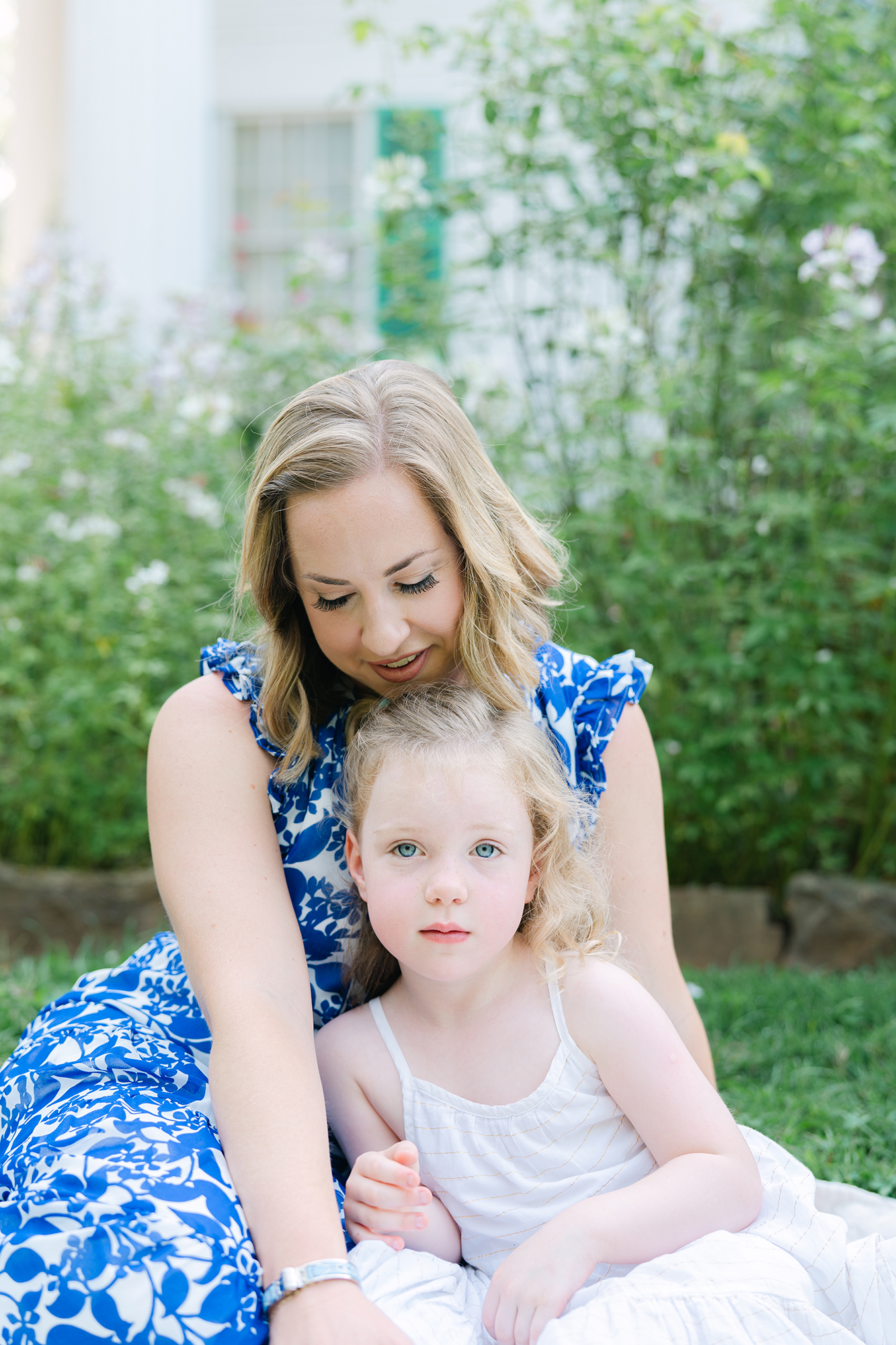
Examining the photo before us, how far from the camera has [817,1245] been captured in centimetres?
140

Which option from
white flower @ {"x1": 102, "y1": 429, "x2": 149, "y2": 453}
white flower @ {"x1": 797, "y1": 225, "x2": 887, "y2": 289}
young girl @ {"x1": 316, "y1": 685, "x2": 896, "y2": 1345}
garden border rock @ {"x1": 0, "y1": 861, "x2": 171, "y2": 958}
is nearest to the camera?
young girl @ {"x1": 316, "y1": 685, "x2": 896, "y2": 1345}

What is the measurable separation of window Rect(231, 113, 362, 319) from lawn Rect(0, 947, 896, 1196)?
4395 mm

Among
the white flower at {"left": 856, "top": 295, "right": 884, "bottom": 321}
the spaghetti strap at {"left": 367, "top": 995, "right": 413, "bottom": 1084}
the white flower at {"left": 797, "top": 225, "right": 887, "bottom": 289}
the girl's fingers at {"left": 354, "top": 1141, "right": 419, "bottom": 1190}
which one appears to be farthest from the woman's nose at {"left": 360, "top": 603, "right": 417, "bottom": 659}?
the white flower at {"left": 856, "top": 295, "right": 884, "bottom": 321}

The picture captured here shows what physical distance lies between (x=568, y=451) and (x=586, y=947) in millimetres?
2504

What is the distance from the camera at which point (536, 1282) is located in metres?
1.28

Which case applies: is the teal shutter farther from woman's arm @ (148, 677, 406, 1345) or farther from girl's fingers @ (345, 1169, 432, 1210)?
girl's fingers @ (345, 1169, 432, 1210)

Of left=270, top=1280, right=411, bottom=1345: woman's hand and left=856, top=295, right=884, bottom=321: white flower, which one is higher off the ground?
left=856, top=295, right=884, bottom=321: white flower

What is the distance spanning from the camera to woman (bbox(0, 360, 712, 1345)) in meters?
1.21

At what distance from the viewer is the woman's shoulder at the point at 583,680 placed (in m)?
1.78

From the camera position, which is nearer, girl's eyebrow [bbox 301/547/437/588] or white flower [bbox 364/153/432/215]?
girl's eyebrow [bbox 301/547/437/588]

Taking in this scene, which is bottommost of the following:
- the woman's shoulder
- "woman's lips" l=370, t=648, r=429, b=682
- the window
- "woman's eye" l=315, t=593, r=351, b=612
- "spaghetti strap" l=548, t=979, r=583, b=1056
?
"spaghetti strap" l=548, t=979, r=583, b=1056

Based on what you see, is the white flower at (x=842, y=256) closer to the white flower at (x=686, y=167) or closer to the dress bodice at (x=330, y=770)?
the white flower at (x=686, y=167)

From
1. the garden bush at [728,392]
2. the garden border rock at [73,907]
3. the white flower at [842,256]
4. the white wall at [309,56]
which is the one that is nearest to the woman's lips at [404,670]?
the garden bush at [728,392]

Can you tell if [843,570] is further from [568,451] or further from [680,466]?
[568,451]
